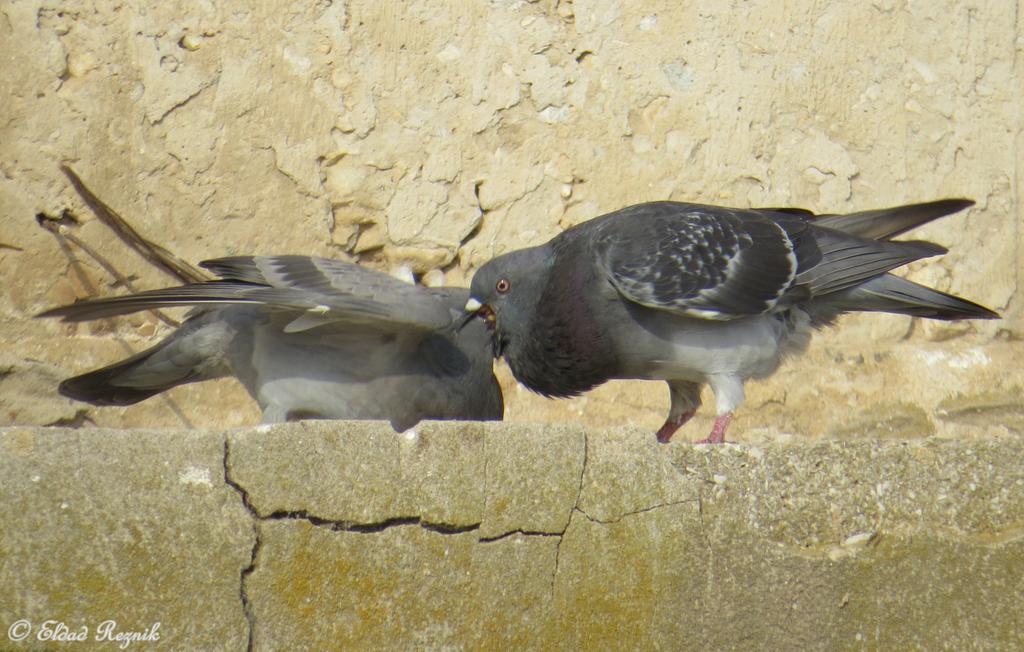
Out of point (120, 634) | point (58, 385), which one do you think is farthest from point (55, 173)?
point (120, 634)

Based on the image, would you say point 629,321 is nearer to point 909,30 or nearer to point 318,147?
point 318,147

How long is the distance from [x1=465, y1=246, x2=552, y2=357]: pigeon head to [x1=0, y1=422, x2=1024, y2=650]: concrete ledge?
1.40 meters

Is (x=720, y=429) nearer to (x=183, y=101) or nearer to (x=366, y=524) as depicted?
(x=366, y=524)

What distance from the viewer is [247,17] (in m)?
5.39

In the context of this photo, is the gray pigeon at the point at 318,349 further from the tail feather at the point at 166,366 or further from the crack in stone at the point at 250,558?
the crack in stone at the point at 250,558

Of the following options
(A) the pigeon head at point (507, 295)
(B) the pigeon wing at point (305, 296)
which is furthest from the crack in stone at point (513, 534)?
(A) the pigeon head at point (507, 295)

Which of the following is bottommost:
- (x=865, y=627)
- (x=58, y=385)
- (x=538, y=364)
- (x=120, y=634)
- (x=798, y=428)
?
(x=798, y=428)

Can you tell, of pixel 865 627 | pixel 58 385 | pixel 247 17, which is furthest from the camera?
pixel 247 17

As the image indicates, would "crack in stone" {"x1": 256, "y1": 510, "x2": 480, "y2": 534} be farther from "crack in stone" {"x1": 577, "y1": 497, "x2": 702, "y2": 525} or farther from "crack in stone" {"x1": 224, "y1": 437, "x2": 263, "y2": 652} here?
"crack in stone" {"x1": 577, "y1": 497, "x2": 702, "y2": 525}

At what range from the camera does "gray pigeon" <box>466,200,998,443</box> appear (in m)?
4.44

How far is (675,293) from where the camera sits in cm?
435

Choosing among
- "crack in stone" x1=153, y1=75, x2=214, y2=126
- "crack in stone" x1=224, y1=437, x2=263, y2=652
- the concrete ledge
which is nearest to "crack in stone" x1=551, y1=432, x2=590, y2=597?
the concrete ledge

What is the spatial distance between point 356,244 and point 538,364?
4.58 ft

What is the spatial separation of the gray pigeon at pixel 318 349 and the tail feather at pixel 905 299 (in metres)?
1.46
